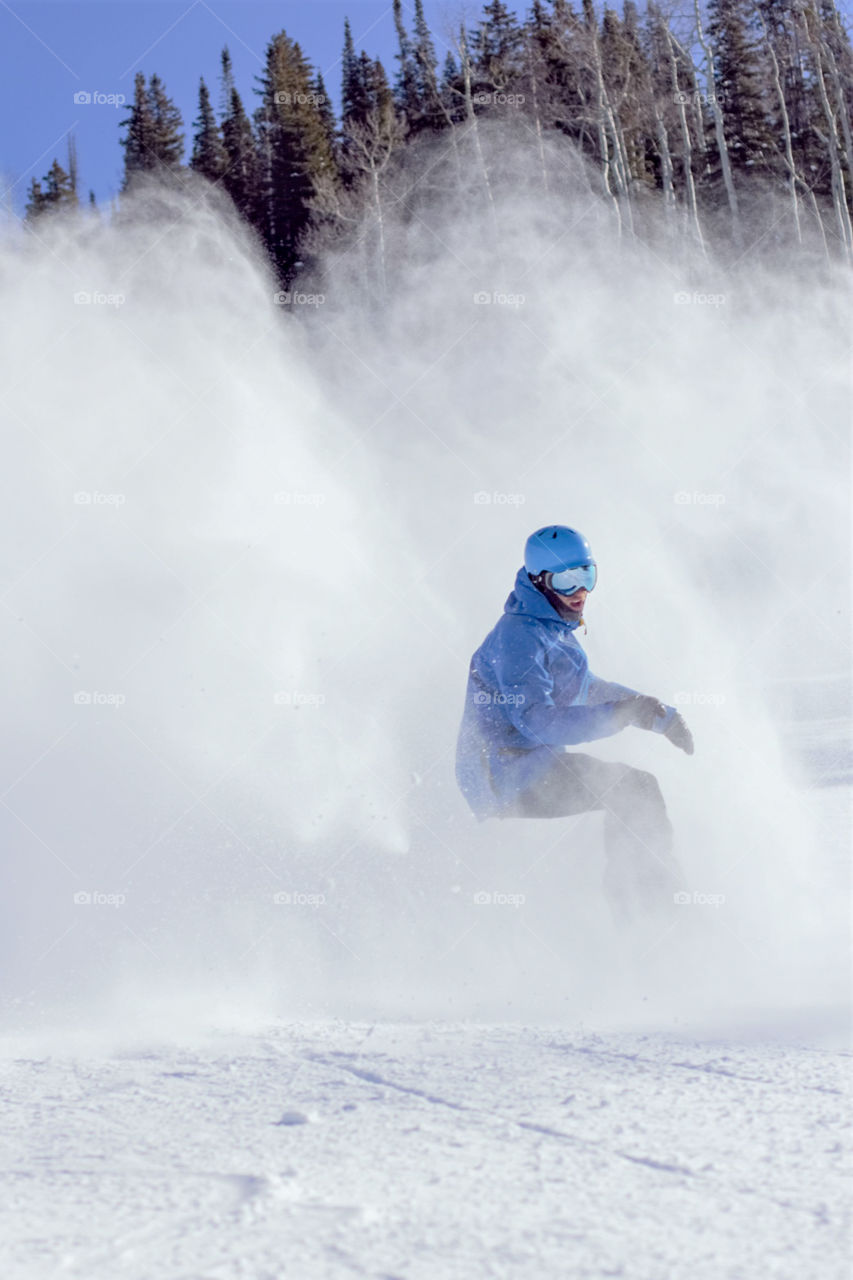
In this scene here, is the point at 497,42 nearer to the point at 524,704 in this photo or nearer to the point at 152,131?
the point at 152,131

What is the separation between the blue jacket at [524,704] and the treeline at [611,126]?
765 inches

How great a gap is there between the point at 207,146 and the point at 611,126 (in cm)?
2489

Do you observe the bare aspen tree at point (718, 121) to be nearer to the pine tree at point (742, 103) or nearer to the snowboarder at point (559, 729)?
the pine tree at point (742, 103)

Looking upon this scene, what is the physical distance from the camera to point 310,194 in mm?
36781

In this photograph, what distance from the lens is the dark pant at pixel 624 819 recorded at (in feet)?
13.1

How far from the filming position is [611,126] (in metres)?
25.9

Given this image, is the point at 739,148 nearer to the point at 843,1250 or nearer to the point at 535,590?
the point at 535,590

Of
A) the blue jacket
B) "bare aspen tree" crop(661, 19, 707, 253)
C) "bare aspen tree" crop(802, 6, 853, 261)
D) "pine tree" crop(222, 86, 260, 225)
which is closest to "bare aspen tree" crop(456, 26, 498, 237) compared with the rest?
"bare aspen tree" crop(661, 19, 707, 253)

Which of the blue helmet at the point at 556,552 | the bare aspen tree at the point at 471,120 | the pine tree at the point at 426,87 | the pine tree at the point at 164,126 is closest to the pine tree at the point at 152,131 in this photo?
the pine tree at the point at 164,126

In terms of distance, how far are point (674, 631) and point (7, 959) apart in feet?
18.9

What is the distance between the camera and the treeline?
26.2m

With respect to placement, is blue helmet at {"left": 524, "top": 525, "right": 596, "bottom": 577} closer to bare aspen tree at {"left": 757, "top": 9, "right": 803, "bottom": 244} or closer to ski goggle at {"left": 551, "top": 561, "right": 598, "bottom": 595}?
ski goggle at {"left": 551, "top": 561, "right": 598, "bottom": 595}

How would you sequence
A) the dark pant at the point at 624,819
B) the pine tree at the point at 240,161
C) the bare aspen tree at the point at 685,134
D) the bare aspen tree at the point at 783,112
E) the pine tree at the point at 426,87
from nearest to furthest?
the dark pant at the point at 624,819 → the bare aspen tree at the point at 685,134 → the bare aspen tree at the point at 783,112 → the pine tree at the point at 426,87 → the pine tree at the point at 240,161

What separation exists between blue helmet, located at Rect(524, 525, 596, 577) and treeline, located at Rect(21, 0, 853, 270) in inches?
760
